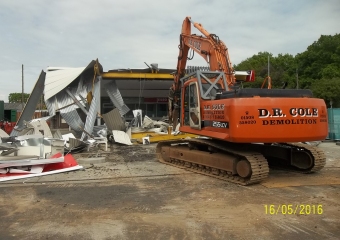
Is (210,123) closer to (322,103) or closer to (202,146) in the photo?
(202,146)

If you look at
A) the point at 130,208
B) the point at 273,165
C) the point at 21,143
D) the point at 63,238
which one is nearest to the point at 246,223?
the point at 130,208

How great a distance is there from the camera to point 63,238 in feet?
14.2

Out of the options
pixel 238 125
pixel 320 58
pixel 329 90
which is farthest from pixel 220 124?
pixel 320 58

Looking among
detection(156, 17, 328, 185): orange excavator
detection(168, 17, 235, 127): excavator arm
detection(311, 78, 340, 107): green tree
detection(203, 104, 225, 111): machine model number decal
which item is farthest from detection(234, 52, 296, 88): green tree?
detection(203, 104, 225, 111): machine model number decal

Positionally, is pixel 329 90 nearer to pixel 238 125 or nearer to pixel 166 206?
pixel 238 125

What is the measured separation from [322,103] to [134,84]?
A: 20261 millimetres

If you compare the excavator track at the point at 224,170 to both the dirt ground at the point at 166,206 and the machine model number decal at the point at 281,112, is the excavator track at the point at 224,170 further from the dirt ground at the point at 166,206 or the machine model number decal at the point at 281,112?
the machine model number decal at the point at 281,112

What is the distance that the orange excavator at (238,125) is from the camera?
270 inches

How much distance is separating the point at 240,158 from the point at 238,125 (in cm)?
110
